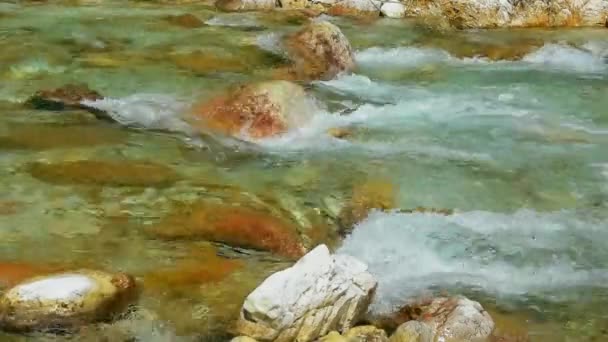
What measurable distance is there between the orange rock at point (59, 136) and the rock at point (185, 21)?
5570 mm

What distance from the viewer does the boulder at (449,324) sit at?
15.7 ft

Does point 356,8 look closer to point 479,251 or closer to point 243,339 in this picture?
point 479,251

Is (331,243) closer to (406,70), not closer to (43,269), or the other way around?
(43,269)

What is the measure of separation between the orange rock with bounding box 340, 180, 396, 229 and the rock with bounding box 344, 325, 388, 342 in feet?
6.00

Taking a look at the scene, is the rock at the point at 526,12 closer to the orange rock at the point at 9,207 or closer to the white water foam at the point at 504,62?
the white water foam at the point at 504,62

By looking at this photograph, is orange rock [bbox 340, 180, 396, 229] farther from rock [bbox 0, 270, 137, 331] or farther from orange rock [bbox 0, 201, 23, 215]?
orange rock [bbox 0, 201, 23, 215]

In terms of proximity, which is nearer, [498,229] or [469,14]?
[498,229]

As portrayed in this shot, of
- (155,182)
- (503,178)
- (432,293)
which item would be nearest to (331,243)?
(432,293)

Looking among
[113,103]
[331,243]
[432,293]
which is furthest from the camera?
[113,103]

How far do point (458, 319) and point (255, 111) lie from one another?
14.7 ft

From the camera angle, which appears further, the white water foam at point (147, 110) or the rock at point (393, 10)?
the rock at point (393, 10)

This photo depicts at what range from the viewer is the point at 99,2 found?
51.4 feet

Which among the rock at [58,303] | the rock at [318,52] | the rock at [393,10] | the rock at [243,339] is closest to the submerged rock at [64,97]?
the rock at [318,52]

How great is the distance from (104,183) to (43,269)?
1610 mm
